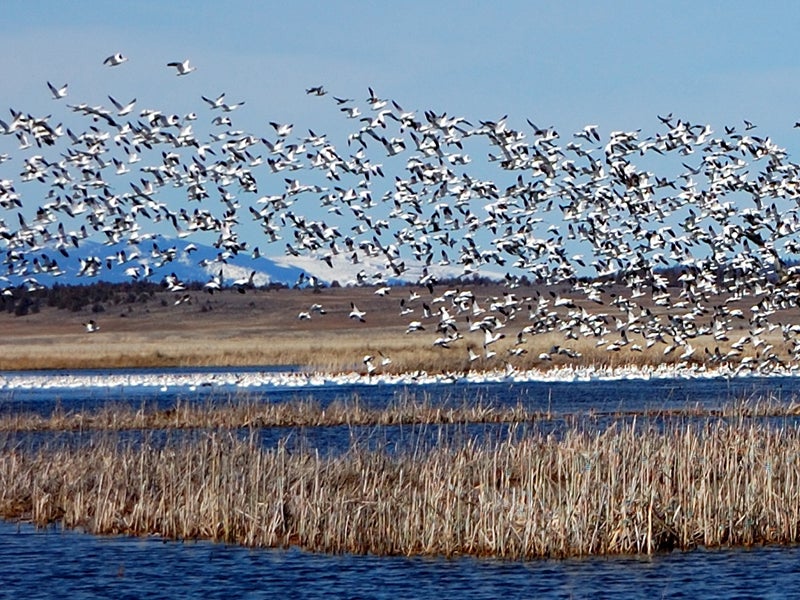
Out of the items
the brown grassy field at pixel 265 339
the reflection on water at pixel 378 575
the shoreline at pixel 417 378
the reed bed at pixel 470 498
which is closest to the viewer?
the reflection on water at pixel 378 575

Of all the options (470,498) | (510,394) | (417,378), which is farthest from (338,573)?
(417,378)

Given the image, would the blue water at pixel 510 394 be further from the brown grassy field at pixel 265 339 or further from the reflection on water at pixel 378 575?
the reflection on water at pixel 378 575

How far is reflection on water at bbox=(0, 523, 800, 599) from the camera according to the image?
17.2 meters

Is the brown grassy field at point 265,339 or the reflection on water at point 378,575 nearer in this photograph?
the reflection on water at point 378,575

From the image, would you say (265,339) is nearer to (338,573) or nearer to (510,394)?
(510,394)

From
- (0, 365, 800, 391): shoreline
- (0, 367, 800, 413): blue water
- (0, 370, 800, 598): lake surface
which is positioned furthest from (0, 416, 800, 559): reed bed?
(0, 365, 800, 391): shoreline

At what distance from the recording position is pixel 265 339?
88062 mm

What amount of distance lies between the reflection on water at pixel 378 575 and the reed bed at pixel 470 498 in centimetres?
30

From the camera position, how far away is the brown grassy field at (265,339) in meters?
61.2

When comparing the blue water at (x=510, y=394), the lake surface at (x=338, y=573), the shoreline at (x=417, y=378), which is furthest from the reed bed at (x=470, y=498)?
the shoreline at (x=417, y=378)

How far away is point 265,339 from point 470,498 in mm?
69241

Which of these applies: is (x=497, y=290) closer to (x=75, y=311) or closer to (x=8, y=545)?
(x=75, y=311)

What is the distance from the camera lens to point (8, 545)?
2052cm

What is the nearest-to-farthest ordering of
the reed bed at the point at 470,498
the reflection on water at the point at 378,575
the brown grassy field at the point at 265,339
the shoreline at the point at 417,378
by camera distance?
the reflection on water at the point at 378,575
the reed bed at the point at 470,498
the shoreline at the point at 417,378
the brown grassy field at the point at 265,339
